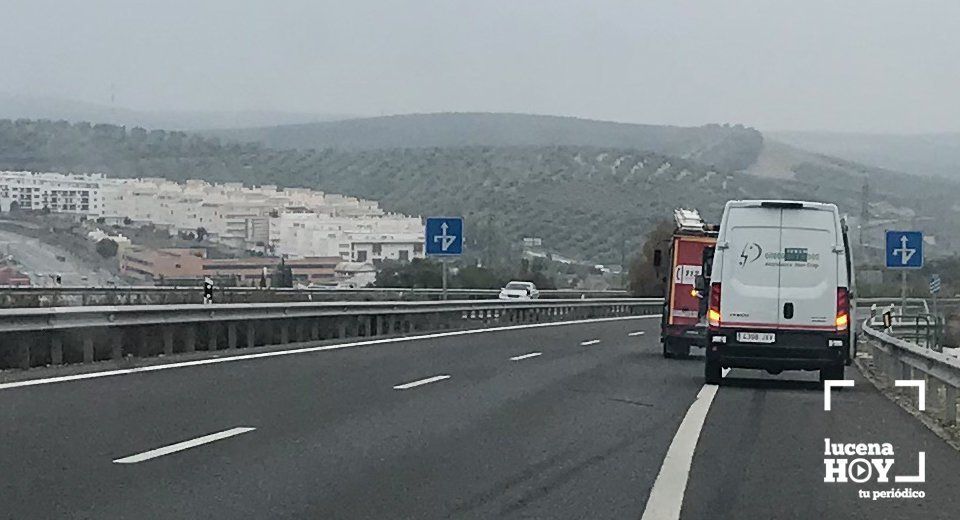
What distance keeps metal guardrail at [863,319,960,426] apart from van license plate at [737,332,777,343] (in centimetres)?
174

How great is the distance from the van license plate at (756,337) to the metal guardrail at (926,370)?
68.6 inches

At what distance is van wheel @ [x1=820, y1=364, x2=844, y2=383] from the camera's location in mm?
20578

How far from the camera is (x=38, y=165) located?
59.6 meters

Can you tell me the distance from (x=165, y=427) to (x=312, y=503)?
3976 mm

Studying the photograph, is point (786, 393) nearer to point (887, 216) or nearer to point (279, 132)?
A: point (887, 216)

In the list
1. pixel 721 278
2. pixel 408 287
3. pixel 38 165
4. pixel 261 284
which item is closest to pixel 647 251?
pixel 408 287

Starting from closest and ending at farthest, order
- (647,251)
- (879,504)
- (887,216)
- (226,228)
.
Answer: (879,504) < (226,228) < (647,251) < (887,216)

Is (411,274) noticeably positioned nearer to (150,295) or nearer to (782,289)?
(150,295)

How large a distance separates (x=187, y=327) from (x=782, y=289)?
363 inches

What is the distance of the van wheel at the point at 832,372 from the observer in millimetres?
20578

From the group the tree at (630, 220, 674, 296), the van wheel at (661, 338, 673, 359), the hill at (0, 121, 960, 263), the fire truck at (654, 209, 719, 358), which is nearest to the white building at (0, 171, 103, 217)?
the hill at (0, 121, 960, 263)

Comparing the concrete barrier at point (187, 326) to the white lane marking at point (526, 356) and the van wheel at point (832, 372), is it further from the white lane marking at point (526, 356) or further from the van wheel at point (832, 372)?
the van wheel at point (832, 372)

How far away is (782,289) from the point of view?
20500mm

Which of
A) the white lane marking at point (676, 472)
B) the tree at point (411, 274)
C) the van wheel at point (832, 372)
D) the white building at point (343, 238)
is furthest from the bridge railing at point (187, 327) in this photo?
the tree at point (411, 274)
